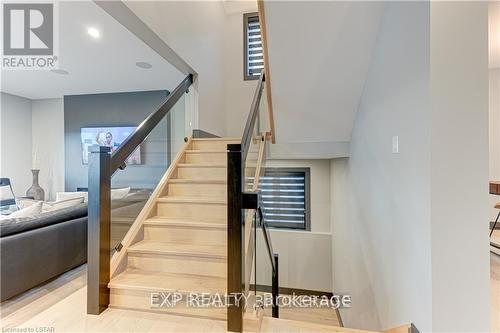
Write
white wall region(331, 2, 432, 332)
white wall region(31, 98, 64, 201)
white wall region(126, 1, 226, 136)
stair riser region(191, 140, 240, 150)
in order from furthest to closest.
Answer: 1. white wall region(31, 98, 64, 201)
2. stair riser region(191, 140, 240, 150)
3. white wall region(126, 1, 226, 136)
4. white wall region(331, 2, 432, 332)

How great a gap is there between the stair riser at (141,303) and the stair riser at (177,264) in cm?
29

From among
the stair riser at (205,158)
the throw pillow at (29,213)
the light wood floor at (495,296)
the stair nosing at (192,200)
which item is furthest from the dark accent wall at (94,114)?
the light wood floor at (495,296)

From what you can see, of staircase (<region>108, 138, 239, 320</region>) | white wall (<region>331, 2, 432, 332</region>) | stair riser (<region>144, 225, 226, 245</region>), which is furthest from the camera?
stair riser (<region>144, 225, 226, 245</region>)

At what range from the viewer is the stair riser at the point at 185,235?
7.69 ft

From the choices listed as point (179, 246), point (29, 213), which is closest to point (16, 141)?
point (29, 213)

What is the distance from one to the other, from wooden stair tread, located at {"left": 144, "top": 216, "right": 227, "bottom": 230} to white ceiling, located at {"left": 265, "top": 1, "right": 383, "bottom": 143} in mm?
1662

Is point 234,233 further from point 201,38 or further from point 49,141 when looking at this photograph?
point 49,141

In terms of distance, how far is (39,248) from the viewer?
2.54m

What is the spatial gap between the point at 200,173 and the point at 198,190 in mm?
328

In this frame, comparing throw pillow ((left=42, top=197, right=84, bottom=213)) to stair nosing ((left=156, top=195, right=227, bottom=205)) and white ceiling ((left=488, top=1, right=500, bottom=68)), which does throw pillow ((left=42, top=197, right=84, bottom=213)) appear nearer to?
stair nosing ((left=156, top=195, right=227, bottom=205))

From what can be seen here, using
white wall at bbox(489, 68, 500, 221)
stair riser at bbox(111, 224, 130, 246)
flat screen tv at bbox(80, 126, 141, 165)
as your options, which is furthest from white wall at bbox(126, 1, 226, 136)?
white wall at bbox(489, 68, 500, 221)

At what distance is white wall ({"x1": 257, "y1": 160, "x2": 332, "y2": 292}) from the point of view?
4.97m

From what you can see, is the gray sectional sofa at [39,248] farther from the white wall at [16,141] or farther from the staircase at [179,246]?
the white wall at [16,141]

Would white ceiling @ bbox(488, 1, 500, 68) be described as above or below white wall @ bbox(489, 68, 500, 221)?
above
